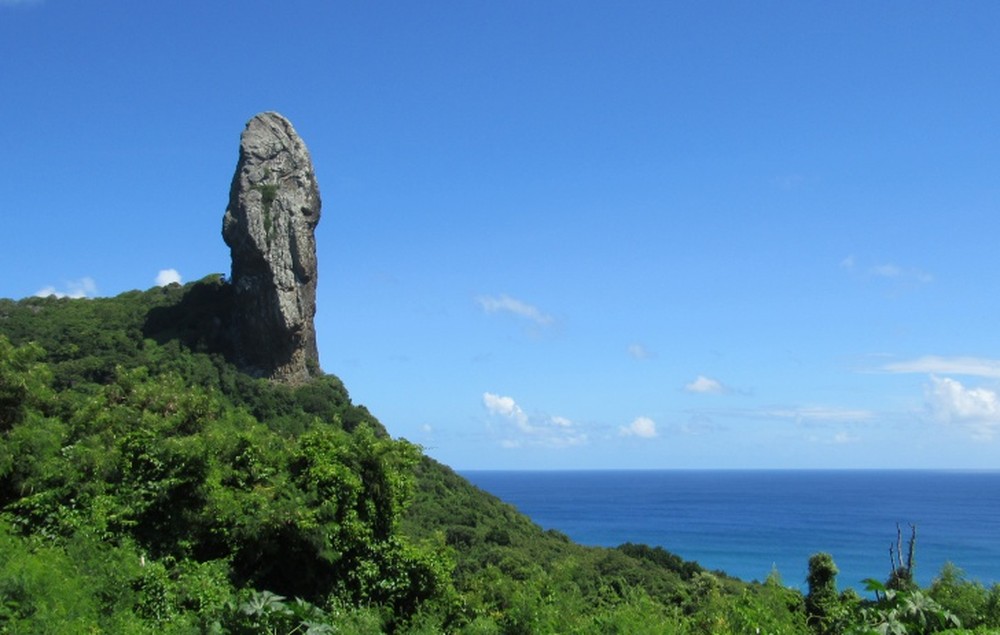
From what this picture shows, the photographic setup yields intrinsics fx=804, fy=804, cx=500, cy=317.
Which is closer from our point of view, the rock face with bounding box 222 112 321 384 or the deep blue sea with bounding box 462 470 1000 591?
the rock face with bounding box 222 112 321 384

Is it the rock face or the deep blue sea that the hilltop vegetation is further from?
the rock face

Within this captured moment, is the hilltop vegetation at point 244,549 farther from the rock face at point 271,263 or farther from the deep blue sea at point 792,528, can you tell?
the rock face at point 271,263

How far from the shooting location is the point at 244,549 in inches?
431

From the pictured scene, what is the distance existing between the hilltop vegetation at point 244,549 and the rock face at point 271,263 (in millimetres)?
25724

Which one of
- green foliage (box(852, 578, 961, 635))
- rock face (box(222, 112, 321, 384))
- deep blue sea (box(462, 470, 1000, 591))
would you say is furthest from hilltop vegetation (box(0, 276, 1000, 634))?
rock face (box(222, 112, 321, 384))

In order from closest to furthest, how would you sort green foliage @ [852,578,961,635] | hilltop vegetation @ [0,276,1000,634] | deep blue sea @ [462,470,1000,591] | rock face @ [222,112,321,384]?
1. green foliage @ [852,578,961,635]
2. hilltop vegetation @ [0,276,1000,634]
3. rock face @ [222,112,321,384]
4. deep blue sea @ [462,470,1000,591]

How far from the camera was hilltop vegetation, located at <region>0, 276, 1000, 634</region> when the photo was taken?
7727mm

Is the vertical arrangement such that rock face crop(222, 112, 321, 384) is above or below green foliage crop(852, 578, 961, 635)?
above

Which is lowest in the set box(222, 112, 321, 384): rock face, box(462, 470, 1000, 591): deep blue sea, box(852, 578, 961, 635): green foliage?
box(462, 470, 1000, 591): deep blue sea

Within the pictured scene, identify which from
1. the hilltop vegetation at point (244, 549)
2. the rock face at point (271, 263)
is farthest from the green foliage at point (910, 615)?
the rock face at point (271, 263)

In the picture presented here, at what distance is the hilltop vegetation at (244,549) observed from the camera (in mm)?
7727

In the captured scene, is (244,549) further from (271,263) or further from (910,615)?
(271,263)

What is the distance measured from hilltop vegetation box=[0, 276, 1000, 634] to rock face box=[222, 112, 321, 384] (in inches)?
1013

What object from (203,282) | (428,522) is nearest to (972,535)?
(428,522)
